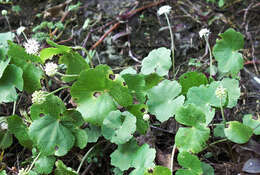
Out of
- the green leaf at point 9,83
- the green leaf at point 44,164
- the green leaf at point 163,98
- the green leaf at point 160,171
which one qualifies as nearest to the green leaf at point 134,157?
the green leaf at point 160,171

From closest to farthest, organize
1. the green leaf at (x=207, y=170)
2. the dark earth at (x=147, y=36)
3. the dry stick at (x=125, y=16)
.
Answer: the green leaf at (x=207, y=170) → the dark earth at (x=147, y=36) → the dry stick at (x=125, y=16)

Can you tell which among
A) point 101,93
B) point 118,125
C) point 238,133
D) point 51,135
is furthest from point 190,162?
point 51,135

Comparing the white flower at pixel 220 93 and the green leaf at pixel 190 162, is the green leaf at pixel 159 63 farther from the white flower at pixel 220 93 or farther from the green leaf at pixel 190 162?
the green leaf at pixel 190 162

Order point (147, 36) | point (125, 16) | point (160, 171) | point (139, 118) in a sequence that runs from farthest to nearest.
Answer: point (125, 16), point (147, 36), point (139, 118), point (160, 171)

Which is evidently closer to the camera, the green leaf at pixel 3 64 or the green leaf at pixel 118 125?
the green leaf at pixel 118 125

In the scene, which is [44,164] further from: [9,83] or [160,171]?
[160,171]

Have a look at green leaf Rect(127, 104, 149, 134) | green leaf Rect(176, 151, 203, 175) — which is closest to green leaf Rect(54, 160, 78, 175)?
green leaf Rect(127, 104, 149, 134)

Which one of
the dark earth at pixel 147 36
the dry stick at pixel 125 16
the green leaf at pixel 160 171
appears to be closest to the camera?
the green leaf at pixel 160 171
